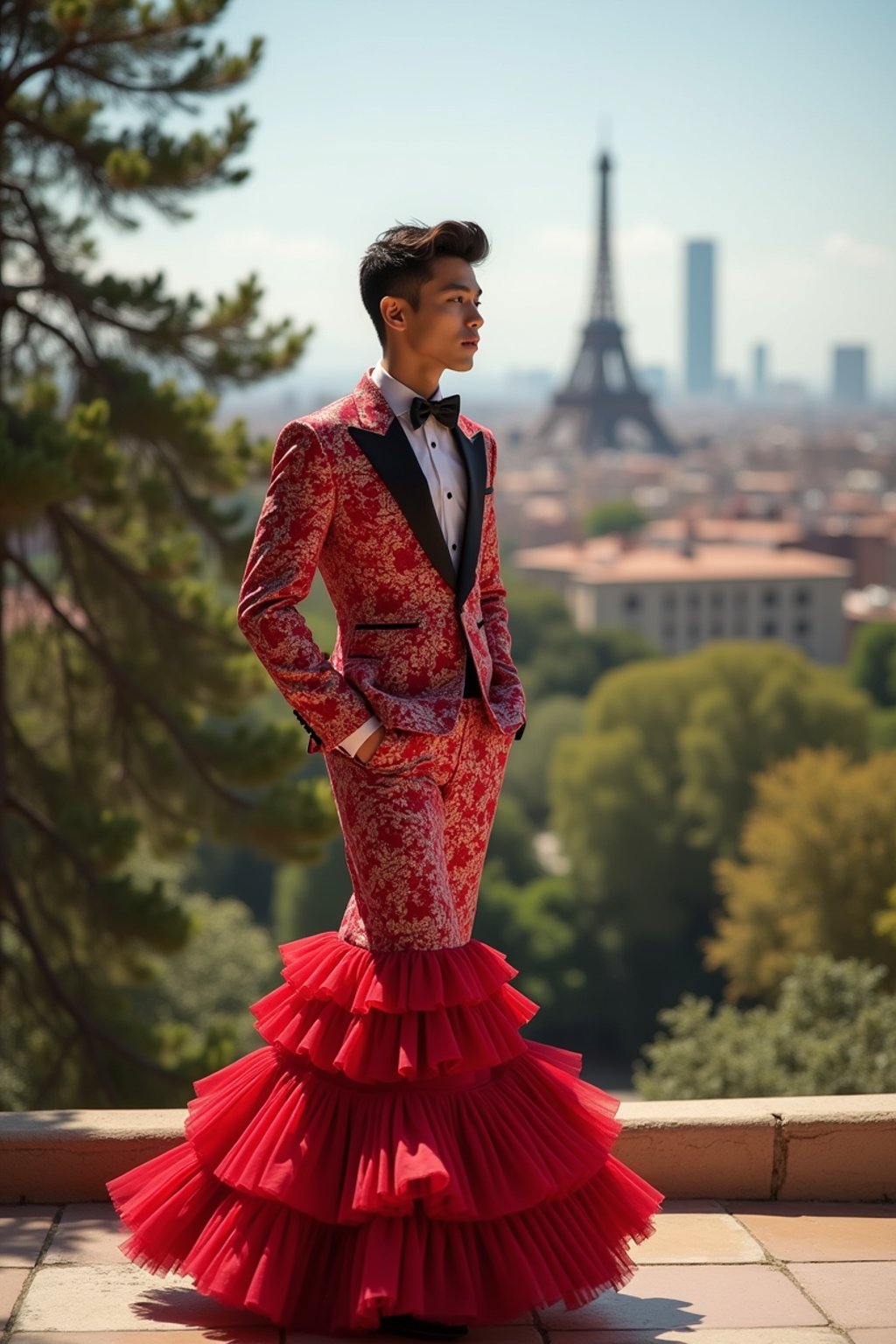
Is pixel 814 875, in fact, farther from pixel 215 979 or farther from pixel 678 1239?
pixel 678 1239

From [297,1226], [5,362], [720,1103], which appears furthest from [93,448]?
[297,1226]

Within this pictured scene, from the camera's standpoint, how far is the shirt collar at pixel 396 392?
3598 mm

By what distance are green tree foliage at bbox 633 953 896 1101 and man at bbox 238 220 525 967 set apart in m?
5.04

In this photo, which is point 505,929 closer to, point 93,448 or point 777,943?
point 777,943

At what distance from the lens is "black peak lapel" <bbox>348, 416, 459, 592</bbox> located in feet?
11.5

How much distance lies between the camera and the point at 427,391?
12.0 feet

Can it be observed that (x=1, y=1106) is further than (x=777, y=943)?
No

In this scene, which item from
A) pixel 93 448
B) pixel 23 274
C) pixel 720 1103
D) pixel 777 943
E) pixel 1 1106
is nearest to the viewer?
pixel 720 1103

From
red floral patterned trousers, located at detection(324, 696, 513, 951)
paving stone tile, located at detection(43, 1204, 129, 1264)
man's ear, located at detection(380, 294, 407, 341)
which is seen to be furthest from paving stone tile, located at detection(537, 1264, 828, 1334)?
man's ear, located at detection(380, 294, 407, 341)

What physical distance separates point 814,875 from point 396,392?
2862cm

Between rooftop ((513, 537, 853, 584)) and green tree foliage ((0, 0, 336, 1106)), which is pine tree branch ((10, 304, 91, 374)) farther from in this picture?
rooftop ((513, 537, 853, 584))

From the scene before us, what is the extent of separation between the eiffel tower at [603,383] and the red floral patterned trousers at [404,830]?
10791 cm

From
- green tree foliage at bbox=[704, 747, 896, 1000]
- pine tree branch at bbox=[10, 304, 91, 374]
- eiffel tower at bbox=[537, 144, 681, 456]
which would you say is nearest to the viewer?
pine tree branch at bbox=[10, 304, 91, 374]

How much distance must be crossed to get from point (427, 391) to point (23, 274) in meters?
10.4
